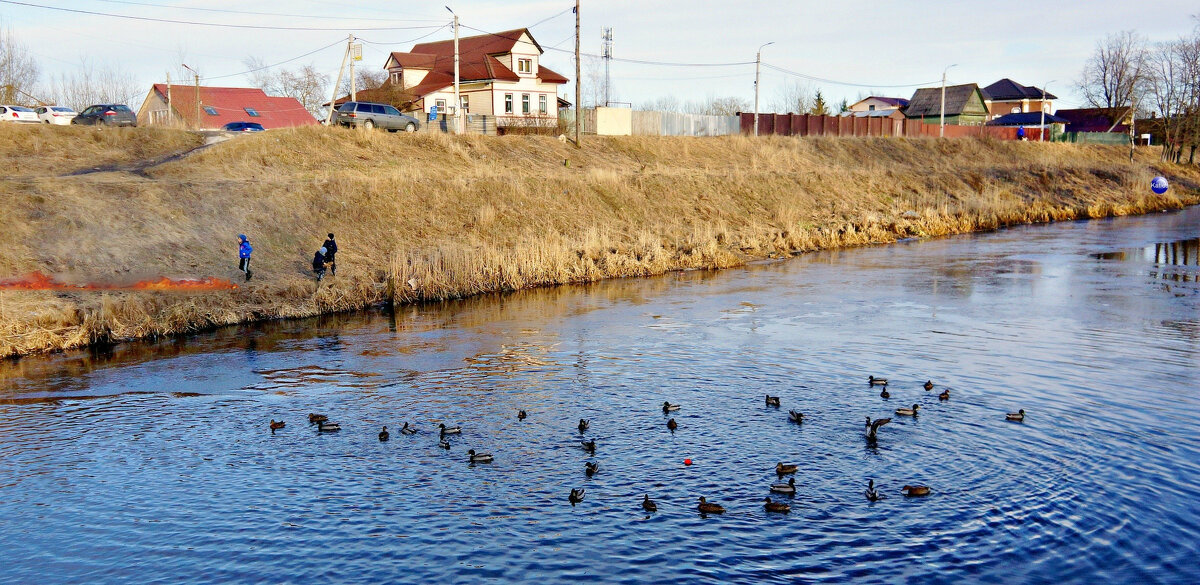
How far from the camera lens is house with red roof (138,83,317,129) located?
70781 millimetres

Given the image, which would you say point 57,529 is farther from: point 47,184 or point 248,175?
point 248,175

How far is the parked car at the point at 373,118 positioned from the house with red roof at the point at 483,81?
923 inches

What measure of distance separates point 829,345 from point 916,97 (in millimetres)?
92883

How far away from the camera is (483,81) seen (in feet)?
246

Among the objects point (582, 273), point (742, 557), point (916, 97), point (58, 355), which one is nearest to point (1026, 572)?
point (742, 557)

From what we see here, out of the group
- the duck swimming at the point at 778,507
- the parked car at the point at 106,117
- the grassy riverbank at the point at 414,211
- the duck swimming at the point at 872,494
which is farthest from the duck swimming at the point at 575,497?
the parked car at the point at 106,117

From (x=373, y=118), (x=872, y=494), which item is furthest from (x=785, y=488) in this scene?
(x=373, y=118)

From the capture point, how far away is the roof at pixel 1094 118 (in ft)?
342

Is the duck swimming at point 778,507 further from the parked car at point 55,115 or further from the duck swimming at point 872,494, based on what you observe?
the parked car at point 55,115

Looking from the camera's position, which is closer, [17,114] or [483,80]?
[17,114]

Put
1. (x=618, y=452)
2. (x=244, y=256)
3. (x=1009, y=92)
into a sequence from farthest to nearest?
(x=1009, y=92) → (x=244, y=256) → (x=618, y=452)

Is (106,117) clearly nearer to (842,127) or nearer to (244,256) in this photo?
(244,256)

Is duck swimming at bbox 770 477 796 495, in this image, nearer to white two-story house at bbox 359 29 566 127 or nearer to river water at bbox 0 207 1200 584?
river water at bbox 0 207 1200 584

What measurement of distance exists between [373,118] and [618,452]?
39.0 meters
